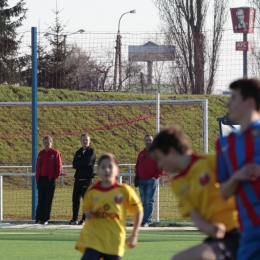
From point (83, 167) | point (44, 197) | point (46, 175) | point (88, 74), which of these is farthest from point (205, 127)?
point (88, 74)

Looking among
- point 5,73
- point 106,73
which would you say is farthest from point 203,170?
point 106,73

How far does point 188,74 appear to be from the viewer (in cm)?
1958

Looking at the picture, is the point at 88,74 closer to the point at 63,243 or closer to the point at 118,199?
the point at 63,243

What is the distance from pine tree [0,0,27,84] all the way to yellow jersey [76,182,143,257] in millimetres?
10905

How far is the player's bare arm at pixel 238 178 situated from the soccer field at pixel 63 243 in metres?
6.10

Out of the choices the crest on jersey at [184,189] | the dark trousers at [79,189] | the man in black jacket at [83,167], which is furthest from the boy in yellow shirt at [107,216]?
the dark trousers at [79,189]

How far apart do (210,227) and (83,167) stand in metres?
10.7

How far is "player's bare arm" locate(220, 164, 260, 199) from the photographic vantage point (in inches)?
170

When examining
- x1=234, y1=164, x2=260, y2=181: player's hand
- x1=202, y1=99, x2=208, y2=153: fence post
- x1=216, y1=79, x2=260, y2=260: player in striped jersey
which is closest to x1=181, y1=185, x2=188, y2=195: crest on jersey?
x1=216, y1=79, x2=260, y2=260: player in striped jersey

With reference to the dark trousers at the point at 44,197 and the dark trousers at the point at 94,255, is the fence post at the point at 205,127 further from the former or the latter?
the dark trousers at the point at 94,255

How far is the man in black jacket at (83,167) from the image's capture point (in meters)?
15.3

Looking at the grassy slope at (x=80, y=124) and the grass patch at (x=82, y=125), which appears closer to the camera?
the grass patch at (x=82, y=125)

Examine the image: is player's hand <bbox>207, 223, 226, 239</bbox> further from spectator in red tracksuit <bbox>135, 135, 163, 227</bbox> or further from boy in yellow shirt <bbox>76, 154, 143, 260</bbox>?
spectator in red tracksuit <bbox>135, 135, 163, 227</bbox>

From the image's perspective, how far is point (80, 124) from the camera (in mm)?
37500
